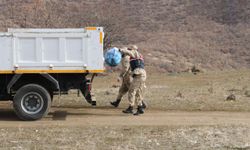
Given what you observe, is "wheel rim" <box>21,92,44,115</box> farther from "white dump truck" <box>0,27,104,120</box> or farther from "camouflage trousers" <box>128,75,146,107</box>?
"camouflage trousers" <box>128,75,146,107</box>

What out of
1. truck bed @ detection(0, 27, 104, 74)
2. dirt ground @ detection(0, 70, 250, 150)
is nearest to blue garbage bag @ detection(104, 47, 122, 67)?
truck bed @ detection(0, 27, 104, 74)

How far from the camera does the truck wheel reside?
42.2 feet

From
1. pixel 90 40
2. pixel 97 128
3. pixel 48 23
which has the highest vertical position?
pixel 48 23

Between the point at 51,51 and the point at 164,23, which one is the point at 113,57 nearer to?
the point at 51,51

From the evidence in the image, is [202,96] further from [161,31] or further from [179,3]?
[179,3]

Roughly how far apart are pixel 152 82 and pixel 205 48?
13007mm

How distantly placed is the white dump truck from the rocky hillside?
19.1 metres

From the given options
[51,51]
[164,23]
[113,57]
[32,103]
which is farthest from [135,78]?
[164,23]

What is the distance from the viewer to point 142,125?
12.3 metres

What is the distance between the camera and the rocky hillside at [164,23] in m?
35.3

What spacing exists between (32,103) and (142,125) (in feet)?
9.24

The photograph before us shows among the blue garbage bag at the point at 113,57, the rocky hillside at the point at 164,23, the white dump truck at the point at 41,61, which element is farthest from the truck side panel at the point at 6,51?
the rocky hillside at the point at 164,23

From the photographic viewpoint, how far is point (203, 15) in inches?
1706

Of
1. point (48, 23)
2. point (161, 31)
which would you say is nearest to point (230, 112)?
point (48, 23)
